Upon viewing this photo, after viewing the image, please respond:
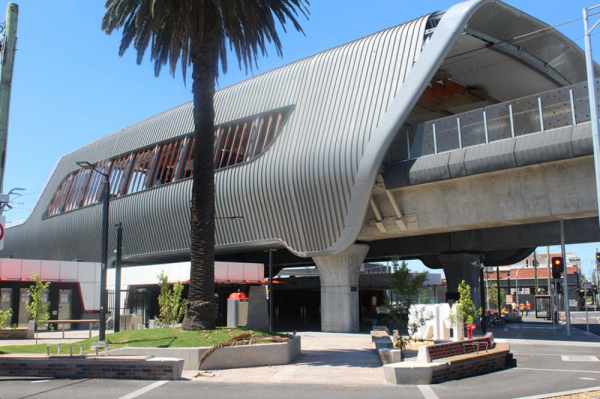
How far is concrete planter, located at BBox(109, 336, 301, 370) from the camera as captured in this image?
16.1 metres

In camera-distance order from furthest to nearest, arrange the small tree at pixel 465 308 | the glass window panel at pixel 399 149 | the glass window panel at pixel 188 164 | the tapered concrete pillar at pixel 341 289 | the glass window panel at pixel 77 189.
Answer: the glass window panel at pixel 77 189, the glass window panel at pixel 188 164, the tapered concrete pillar at pixel 341 289, the glass window panel at pixel 399 149, the small tree at pixel 465 308

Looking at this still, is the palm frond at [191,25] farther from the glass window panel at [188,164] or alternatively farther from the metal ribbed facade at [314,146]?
the glass window panel at [188,164]

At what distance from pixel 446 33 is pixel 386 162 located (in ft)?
23.0

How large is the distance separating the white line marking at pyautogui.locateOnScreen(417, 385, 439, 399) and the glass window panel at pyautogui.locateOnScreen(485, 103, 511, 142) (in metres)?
15.3

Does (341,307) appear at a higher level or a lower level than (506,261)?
lower

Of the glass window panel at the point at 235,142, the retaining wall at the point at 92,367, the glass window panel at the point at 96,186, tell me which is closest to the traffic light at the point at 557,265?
the glass window panel at the point at 235,142

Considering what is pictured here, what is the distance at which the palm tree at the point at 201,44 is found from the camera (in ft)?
63.2

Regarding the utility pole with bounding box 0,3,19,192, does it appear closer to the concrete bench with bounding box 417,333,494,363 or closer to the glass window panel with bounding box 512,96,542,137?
the concrete bench with bounding box 417,333,494,363

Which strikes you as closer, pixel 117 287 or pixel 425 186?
pixel 117 287

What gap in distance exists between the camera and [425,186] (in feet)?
93.5

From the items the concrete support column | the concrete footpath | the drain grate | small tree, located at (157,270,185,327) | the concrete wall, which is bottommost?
the drain grate

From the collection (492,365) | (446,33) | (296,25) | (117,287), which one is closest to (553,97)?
(446,33)

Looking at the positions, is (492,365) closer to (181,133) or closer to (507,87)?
(507,87)

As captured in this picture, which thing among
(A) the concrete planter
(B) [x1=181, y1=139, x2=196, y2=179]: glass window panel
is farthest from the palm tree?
(B) [x1=181, y1=139, x2=196, y2=179]: glass window panel
